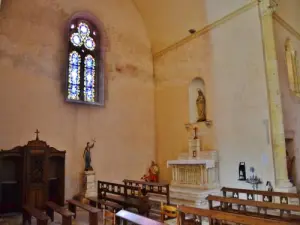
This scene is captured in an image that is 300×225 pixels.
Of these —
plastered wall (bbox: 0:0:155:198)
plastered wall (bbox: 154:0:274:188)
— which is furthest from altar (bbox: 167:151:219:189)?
plastered wall (bbox: 0:0:155:198)

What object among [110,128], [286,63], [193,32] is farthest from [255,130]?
[110,128]

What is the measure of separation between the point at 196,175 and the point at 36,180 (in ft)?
15.5

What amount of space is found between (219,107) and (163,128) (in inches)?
117

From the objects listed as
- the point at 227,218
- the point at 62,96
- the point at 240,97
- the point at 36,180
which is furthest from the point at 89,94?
the point at 227,218

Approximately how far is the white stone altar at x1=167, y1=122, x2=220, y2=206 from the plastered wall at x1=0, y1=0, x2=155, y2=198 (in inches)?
88.0

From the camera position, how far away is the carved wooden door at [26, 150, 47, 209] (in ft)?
23.6

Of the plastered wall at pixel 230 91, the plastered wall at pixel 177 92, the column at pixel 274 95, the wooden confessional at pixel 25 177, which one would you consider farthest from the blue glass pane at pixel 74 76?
the column at pixel 274 95

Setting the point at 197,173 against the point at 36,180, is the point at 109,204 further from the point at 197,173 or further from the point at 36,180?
the point at 197,173

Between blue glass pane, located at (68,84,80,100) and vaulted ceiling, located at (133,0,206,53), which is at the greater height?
vaulted ceiling, located at (133,0,206,53)

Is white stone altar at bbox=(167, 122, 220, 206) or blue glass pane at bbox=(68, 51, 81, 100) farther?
blue glass pane at bbox=(68, 51, 81, 100)

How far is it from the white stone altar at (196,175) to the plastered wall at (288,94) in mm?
2701

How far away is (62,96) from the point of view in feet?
31.2

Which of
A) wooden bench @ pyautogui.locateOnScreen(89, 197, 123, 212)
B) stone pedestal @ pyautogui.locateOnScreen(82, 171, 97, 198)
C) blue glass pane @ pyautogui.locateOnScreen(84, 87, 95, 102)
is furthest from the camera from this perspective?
blue glass pane @ pyautogui.locateOnScreen(84, 87, 95, 102)

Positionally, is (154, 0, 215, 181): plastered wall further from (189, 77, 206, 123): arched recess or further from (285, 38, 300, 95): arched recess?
(285, 38, 300, 95): arched recess
